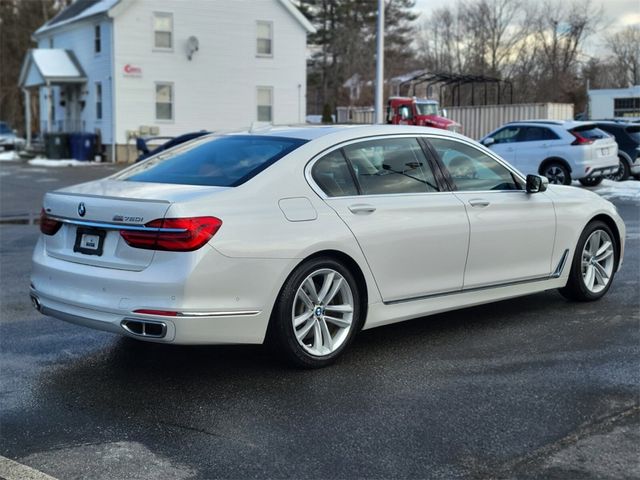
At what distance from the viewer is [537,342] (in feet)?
19.7

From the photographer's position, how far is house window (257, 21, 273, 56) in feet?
121

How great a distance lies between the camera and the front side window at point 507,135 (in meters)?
19.6

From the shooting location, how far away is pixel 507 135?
19844mm

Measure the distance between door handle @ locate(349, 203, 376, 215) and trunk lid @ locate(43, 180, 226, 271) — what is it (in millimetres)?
944

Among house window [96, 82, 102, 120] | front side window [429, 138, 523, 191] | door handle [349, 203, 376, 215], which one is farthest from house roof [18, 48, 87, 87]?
door handle [349, 203, 376, 215]

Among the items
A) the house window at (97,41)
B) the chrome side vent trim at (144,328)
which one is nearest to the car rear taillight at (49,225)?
the chrome side vent trim at (144,328)

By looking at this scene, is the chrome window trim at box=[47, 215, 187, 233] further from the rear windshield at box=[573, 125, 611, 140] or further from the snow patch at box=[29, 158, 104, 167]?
the snow patch at box=[29, 158, 104, 167]

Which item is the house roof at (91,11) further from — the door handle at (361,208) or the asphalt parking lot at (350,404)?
the door handle at (361,208)

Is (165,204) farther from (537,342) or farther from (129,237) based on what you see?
(537,342)

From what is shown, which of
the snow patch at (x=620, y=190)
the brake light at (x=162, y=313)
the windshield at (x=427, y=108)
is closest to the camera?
the brake light at (x=162, y=313)

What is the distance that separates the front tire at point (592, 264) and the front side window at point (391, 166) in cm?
180

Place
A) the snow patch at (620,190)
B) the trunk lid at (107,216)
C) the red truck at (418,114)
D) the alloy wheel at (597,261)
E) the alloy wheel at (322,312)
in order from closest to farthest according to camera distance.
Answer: the trunk lid at (107,216)
the alloy wheel at (322,312)
the alloy wheel at (597,261)
the snow patch at (620,190)
the red truck at (418,114)

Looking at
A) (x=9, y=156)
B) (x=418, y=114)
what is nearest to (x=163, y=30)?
(x=9, y=156)

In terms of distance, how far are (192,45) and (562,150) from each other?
2061 cm
